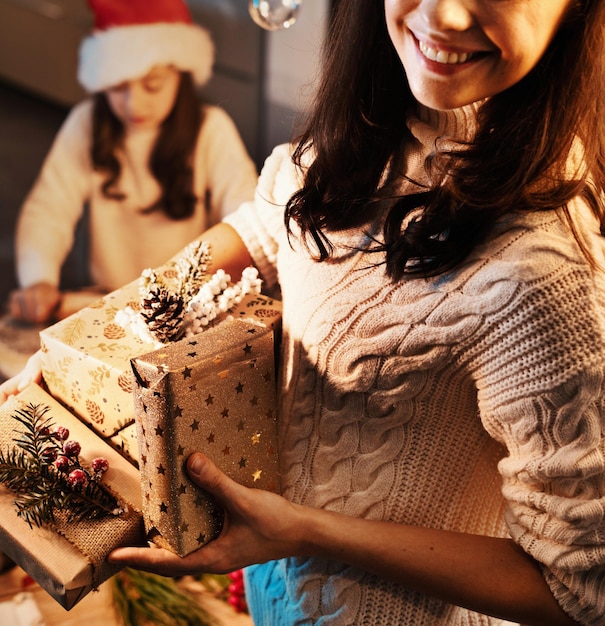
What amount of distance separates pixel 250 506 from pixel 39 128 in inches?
67.8

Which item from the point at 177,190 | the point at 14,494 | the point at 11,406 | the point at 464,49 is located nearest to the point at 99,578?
the point at 14,494

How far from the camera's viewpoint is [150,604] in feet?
6.64

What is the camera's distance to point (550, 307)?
717 millimetres

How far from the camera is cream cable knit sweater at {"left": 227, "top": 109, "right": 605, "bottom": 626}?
728 millimetres

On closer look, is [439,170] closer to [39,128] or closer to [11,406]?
[11,406]

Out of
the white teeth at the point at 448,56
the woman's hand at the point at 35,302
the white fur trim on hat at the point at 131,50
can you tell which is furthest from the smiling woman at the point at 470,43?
the woman's hand at the point at 35,302

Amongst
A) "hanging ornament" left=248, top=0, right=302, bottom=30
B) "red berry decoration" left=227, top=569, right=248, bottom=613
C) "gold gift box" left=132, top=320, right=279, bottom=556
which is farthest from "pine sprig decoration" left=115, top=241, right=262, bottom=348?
"red berry decoration" left=227, top=569, right=248, bottom=613

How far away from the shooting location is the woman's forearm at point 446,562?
804 millimetres

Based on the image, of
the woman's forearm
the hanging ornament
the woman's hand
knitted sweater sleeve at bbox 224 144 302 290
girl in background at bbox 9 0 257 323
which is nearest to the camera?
the woman's forearm

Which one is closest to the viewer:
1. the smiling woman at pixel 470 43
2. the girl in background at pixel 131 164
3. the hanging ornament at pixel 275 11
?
the smiling woman at pixel 470 43

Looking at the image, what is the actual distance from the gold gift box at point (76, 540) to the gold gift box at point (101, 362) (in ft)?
0.16

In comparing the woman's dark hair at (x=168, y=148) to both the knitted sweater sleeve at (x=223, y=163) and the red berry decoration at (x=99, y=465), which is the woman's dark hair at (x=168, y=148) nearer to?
the knitted sweater sleeve at (x=223, y=163)

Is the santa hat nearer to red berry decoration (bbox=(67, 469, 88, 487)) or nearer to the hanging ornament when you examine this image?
the hanging ornament

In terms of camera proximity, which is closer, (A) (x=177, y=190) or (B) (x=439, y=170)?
(B) (x=439, y=170)
